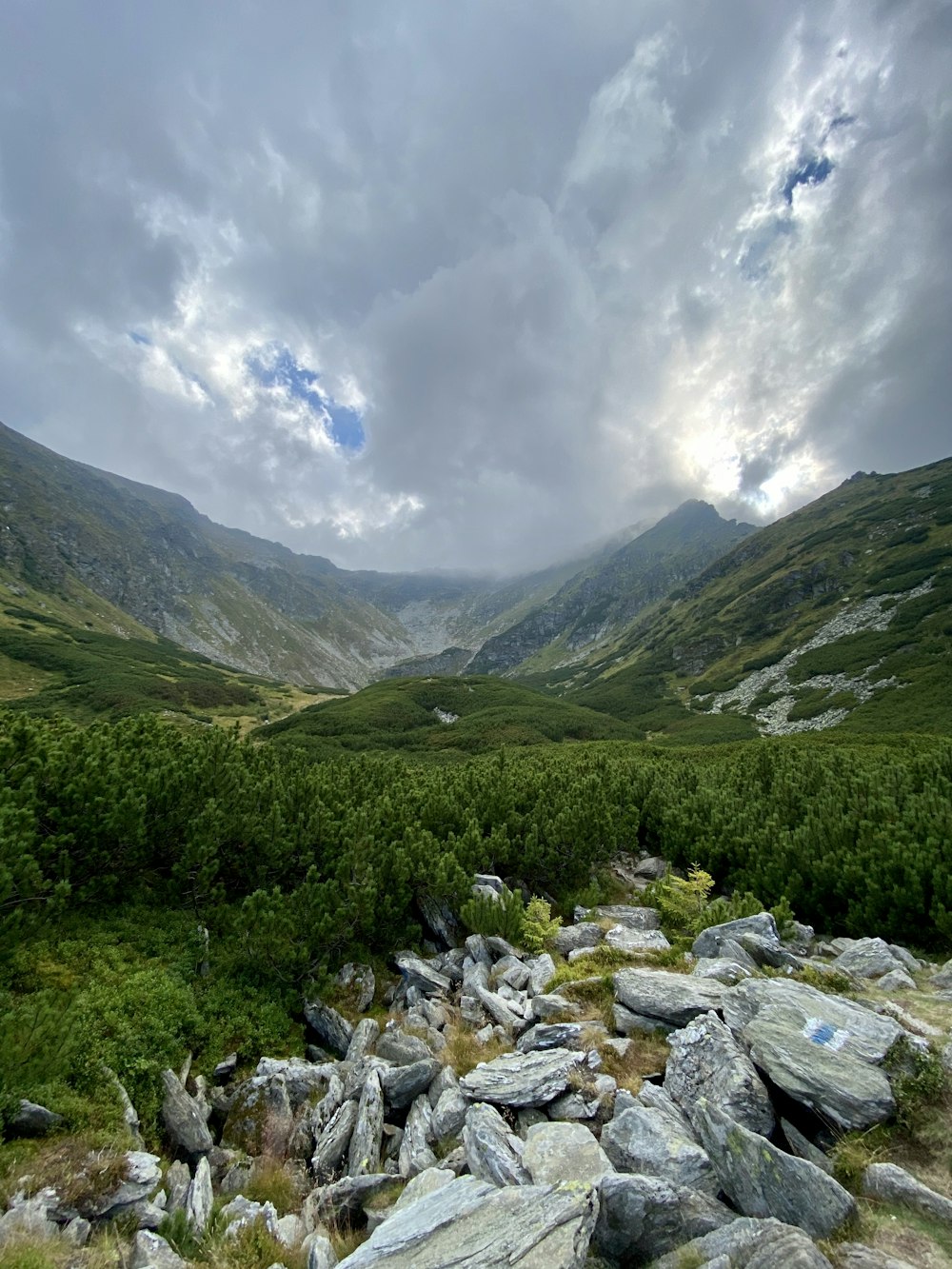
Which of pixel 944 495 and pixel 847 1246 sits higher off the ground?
pixel 944 495

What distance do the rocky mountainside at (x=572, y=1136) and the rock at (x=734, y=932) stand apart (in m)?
0.55

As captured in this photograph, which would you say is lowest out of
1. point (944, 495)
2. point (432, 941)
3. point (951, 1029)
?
point (432, 941)

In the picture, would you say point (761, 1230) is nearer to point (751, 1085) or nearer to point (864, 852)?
point (751, 1085)

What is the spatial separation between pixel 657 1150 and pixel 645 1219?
2.86 feet

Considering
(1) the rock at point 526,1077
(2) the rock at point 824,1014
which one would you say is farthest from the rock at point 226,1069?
(2) the rock at point 824,1014

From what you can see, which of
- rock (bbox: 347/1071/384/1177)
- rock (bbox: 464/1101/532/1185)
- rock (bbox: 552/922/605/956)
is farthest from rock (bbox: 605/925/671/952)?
rock (bbox: 347/1071/384/1177)

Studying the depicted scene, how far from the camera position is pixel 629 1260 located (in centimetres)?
454

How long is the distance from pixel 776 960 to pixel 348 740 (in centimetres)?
5714

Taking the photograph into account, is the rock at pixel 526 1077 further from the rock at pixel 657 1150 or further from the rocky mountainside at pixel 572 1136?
the rock at pixel 657 1150

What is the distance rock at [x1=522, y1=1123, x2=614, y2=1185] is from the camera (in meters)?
5.31

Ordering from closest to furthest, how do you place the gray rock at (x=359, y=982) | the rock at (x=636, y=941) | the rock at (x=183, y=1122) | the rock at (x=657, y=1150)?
1. the rock at (x=657, y=1150)
2. the rock at (x=183, y=1122)
3. the gray rock at (x=359, y=982)
4. the rock at (x=636, y=941)

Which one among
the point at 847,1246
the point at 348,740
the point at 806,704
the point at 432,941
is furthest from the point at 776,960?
the point at 806,704

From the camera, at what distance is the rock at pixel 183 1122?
6871 mm

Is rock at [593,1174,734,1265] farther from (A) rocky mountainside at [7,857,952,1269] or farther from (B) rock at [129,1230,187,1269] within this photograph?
(B) rock at [129,1230,187,1269]
